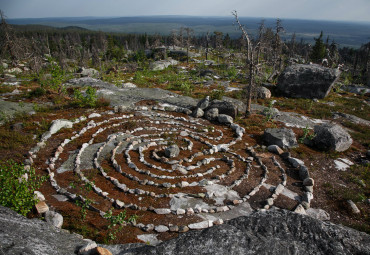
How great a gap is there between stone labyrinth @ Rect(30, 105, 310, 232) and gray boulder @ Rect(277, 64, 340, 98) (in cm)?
1610

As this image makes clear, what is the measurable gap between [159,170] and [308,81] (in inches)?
986

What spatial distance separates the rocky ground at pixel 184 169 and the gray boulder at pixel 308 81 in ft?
30.7

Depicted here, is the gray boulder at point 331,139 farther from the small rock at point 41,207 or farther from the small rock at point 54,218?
the small rock at point 41,207

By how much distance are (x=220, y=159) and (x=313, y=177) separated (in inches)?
198

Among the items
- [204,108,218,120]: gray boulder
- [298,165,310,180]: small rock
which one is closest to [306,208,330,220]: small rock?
[298,165,310,180]: small rock

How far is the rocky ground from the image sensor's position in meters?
8.12

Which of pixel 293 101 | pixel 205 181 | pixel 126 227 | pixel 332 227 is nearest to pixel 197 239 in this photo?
pixel 332 227

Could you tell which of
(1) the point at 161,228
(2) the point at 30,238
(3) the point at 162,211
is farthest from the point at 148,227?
(2) the point at 30,238

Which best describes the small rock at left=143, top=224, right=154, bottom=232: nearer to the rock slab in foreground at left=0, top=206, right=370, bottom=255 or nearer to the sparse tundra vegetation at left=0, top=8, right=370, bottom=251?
the sparse tundra vegetation at left=0, top=8, right=370, bottom=251

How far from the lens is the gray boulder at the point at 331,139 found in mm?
14980

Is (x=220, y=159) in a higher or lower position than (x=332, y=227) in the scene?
lower

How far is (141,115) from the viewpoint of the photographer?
18.8 metres

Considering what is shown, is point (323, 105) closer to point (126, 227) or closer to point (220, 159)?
point (220, 159)

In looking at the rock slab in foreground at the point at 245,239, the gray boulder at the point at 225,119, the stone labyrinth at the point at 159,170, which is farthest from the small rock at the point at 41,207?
the gray boulder at the point at 225,119
